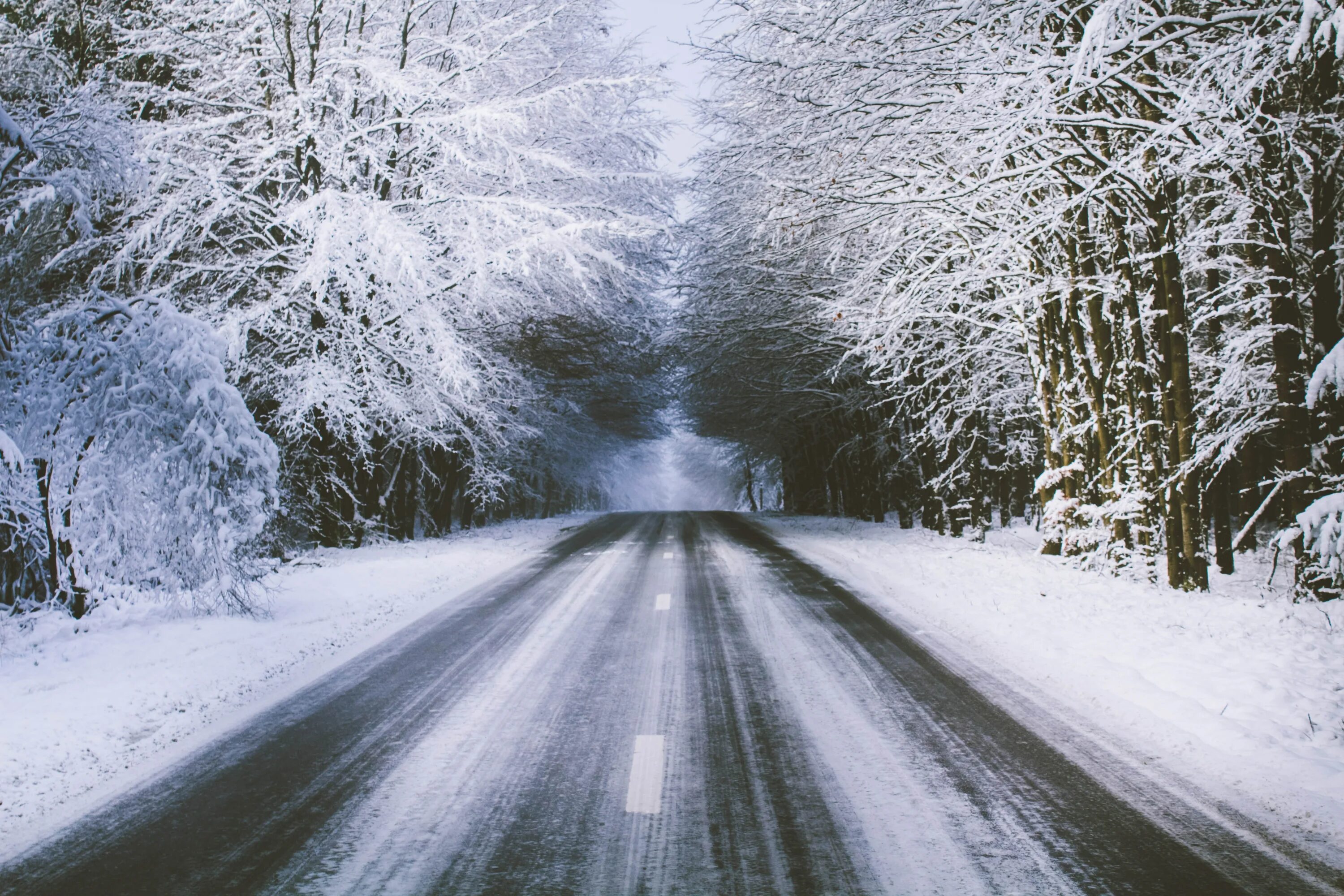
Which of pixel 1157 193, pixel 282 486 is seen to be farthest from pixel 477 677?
pixel 1157 193

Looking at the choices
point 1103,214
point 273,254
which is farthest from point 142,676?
point 1103,214

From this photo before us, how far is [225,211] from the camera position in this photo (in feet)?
46.4

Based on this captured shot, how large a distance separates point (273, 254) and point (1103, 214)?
45.9 ft

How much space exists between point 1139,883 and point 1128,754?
1647 mm

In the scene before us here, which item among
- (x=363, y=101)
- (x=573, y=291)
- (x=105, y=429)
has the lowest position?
(x=105, y=429)

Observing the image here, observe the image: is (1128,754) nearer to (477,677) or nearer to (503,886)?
(503,886)

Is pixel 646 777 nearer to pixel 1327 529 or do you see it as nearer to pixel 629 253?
pixel 1327 529

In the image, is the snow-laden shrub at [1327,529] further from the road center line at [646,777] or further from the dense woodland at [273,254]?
the dense woodland at [273,254]

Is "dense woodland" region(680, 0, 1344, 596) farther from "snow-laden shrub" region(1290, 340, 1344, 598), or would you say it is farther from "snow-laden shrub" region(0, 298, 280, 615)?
"snow-laden shrub" region(0, 298, 280, 615)

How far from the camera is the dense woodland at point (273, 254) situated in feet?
24.2

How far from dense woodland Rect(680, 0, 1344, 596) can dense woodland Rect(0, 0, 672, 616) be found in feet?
16.0

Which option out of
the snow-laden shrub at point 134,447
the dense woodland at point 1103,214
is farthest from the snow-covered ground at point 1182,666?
the snow-laden shrub at point 134,447

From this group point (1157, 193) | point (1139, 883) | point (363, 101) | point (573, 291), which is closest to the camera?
point (1139, 883)

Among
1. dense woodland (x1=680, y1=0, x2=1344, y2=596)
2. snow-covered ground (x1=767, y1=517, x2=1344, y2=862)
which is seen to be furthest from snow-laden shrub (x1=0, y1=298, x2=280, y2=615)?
snow-covered ground (x1=767, y1=517, x2=1344, y2=862)
